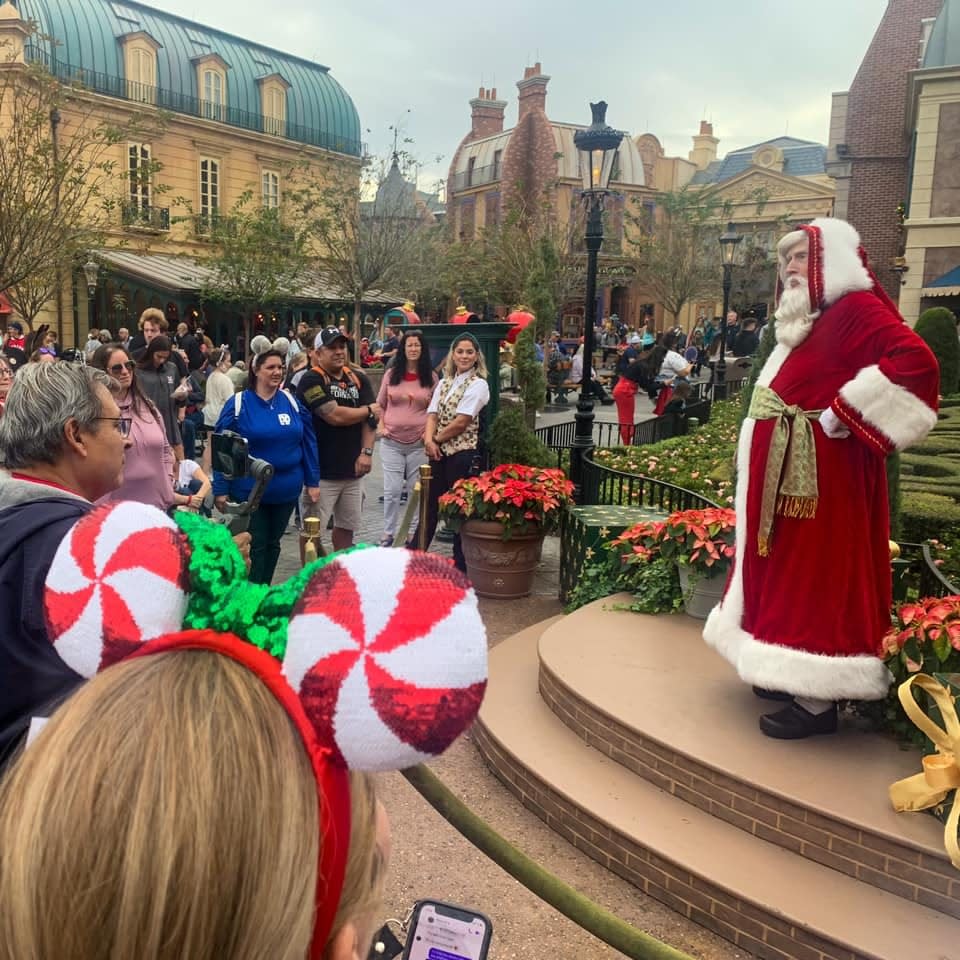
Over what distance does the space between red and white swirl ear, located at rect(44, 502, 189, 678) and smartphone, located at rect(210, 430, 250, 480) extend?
3.26 metres

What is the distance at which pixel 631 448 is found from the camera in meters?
10.4

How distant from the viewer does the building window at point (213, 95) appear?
1305 inches

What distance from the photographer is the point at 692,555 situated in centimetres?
467

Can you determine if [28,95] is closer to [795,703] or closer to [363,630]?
[795,703]

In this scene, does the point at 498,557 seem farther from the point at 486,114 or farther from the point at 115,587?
the point at 486,114

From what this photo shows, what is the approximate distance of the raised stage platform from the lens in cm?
275

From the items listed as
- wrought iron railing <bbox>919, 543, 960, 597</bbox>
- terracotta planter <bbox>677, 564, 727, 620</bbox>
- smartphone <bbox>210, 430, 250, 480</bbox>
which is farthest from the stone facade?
smartphone <bbox>210, 430, 250, 480</bbox>

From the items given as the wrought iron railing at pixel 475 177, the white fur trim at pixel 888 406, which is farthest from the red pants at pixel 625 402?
the wrought iron railing at pixel 475 177

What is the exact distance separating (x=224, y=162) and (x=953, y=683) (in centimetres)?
3451

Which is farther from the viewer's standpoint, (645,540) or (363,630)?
(645,540)

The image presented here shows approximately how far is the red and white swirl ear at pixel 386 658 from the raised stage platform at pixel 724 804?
236 cm

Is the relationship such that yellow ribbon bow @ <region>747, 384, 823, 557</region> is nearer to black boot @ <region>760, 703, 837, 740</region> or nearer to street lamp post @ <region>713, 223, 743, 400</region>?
black boot @ <region>760, 703, 837, 740</region>

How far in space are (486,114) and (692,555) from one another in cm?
5568

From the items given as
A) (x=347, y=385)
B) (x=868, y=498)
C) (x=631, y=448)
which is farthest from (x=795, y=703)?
(x=631, y=448)
